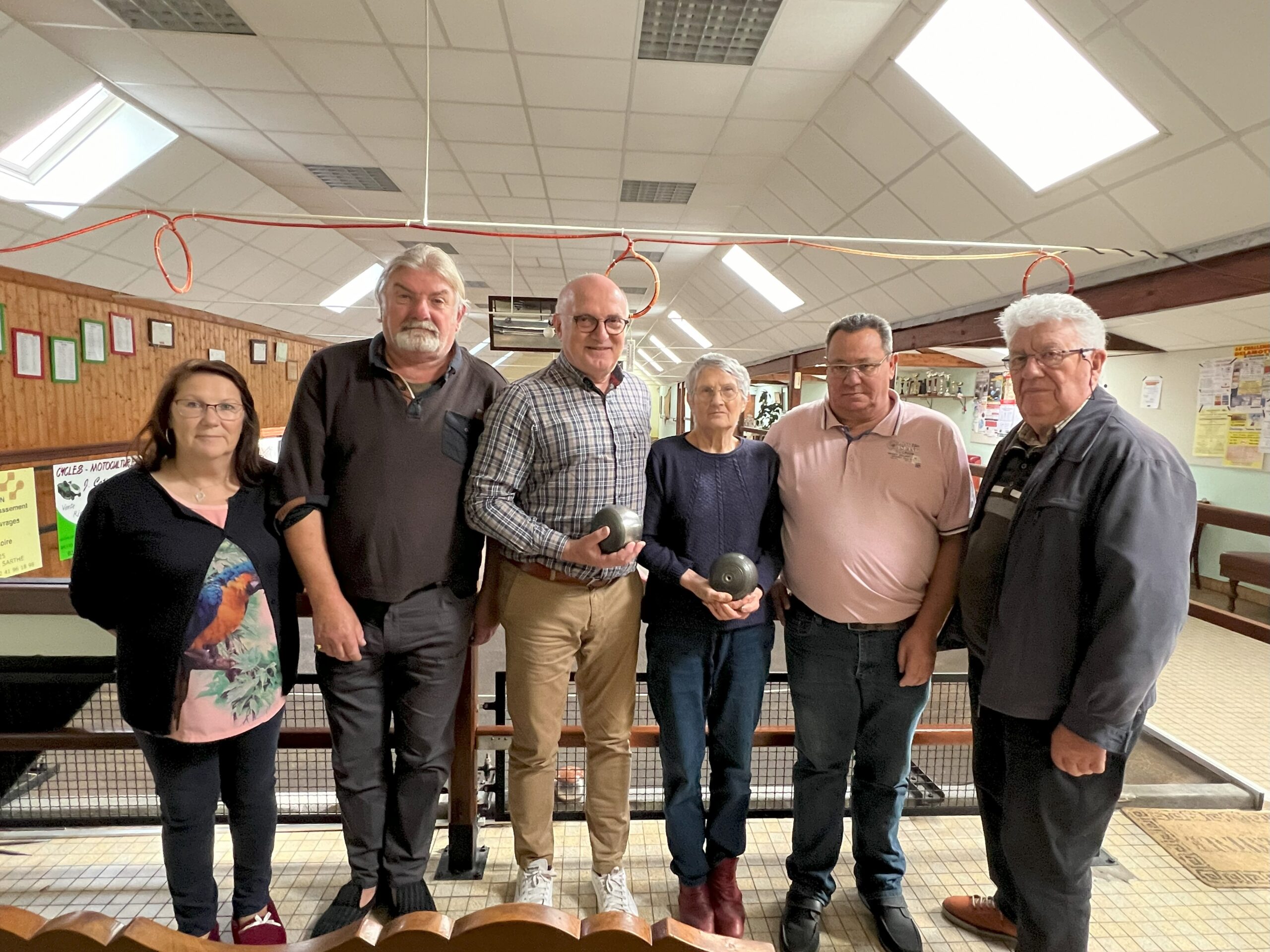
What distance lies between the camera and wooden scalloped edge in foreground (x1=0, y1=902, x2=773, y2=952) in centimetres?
61

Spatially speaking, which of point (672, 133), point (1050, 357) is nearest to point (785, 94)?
point (672, 133)

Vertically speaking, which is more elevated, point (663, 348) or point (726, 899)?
point (663, 348)

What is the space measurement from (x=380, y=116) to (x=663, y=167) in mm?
2232

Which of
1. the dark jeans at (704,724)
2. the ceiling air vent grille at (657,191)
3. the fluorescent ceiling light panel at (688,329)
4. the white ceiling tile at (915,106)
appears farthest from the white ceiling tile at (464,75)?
the fluorescent ceiling light panel at (688,329)

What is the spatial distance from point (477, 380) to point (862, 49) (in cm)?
347

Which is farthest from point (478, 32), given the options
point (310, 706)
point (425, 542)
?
point (310, 706)

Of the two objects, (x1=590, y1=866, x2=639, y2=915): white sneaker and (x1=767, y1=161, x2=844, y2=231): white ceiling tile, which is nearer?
(x1=590, y1=866, x2=639, y2=915): white sneaker

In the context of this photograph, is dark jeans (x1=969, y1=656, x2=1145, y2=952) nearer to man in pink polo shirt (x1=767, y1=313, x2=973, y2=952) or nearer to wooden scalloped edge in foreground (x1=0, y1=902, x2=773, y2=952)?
man in pink polo shirt (x1=767, y1=313, x2=973, y2=952)

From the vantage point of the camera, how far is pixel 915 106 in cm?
403

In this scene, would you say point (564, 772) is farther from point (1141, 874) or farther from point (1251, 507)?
point (1251, 507)

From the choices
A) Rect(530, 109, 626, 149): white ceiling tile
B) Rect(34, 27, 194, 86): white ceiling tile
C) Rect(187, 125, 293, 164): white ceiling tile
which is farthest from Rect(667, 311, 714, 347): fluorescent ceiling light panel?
Rect(34, 27, 194, 86): white ceiling tile

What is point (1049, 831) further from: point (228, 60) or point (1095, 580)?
point (228, 60)

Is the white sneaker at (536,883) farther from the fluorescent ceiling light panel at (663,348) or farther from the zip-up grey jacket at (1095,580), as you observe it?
the fluorescent ceiling light panel at (663,348)

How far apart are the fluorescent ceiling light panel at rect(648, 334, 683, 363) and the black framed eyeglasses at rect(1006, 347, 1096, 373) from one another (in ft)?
50.6
